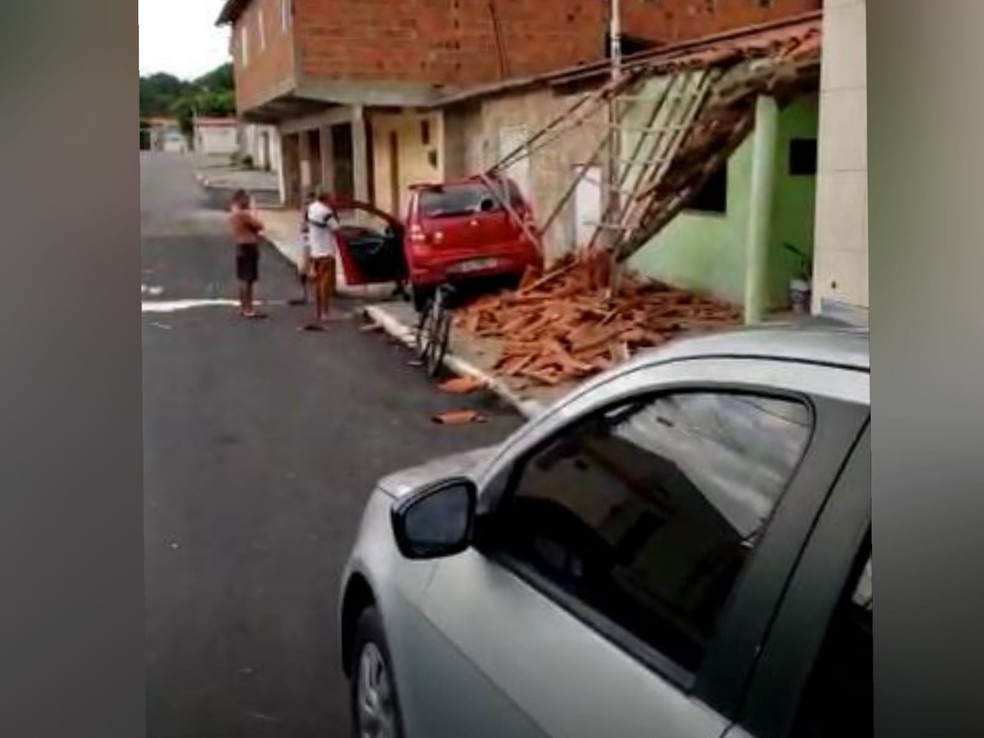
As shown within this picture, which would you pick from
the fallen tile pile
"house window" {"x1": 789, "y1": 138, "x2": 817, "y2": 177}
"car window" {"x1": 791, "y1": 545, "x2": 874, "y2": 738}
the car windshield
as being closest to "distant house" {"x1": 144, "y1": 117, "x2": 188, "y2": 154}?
the car windshield

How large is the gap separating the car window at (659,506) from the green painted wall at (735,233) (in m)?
0.39

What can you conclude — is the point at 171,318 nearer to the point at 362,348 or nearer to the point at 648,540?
the point at 362,348

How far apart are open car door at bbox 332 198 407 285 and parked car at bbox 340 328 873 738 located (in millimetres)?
385

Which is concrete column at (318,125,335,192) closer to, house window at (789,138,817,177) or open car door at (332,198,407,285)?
open car door at (332,198,407,285)

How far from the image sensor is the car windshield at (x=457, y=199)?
1842 millimetres

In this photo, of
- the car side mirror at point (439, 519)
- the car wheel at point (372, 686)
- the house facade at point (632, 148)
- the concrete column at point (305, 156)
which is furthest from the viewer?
the concrete column at point (305, 156)

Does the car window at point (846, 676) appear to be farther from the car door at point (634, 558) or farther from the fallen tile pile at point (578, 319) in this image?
the fallen tile pile at point (578, 319)

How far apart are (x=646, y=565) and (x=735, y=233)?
2.06ft

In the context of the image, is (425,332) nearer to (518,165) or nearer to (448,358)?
(448,358)

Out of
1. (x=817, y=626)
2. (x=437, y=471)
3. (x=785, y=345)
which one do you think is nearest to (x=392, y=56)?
(x=437, y=471)

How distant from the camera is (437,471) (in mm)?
1646

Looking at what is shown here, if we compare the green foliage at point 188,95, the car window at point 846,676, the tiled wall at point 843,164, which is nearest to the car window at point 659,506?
the car window at point 846,676
